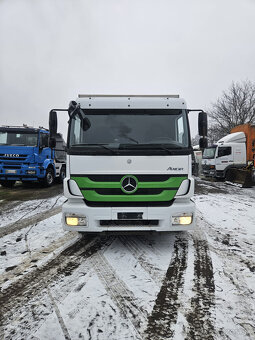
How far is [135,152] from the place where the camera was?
3.40m

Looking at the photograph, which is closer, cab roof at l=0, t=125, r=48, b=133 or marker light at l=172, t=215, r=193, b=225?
marker light at l=172, t=215, r=193, b=225

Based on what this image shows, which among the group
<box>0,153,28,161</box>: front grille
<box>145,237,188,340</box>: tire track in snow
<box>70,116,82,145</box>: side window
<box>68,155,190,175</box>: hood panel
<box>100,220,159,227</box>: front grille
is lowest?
<box>145,237,188,340</box>: tire track in snow

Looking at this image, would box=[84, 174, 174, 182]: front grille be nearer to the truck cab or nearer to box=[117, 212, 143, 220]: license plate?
box=[117, 212, 143, 220]: license plate

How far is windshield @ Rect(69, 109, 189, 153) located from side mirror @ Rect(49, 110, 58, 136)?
536 mm

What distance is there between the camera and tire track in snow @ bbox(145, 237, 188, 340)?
1993 millimetres

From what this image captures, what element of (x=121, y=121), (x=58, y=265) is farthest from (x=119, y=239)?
(x=121, y=121)

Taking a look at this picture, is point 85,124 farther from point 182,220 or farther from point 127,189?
point 182,220

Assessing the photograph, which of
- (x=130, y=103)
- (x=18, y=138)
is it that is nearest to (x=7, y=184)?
(x=18, y=138)

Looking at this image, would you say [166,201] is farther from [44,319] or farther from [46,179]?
[46,179]

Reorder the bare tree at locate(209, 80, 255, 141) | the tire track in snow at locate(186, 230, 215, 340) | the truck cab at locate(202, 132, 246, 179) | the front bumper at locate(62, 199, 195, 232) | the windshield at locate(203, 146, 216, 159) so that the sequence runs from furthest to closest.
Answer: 1. the bare tree at locate(209, 80, 255, 141)
2. the windshield at locate(203, 146, 216, 159)
3. the truck cab at locate(202, 132, 246, 179)
4. the front bumper at locate(62, 199, 195, 232)
5. the tire track in snow at locate(186, 230, 215, 340)

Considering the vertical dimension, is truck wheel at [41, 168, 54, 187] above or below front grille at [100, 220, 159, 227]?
above

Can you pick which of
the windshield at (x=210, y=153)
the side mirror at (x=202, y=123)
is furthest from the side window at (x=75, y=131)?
the windshield at (x=210, y=153)

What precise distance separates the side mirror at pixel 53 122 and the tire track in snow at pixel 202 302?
128 inches

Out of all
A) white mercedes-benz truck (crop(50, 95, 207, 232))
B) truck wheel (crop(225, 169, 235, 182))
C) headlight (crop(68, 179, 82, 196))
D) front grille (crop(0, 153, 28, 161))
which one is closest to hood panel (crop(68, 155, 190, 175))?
white mercedes-benz truck (crop(50, 95, 207, 232))
